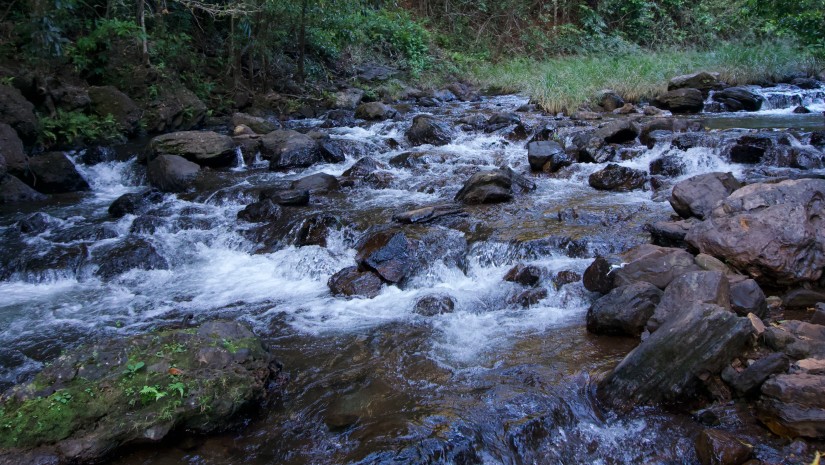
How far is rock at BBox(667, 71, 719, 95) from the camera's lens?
1436 cm

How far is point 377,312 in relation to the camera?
17.9 ft

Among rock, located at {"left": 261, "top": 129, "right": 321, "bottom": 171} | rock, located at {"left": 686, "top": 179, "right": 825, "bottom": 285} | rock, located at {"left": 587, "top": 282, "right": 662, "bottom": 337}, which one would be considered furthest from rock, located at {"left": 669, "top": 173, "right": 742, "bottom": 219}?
rock, located at {"left": 261, "top": 129, "right": 321, "bottom": 171}

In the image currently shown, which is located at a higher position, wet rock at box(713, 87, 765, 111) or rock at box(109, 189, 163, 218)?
wet rock at box(713, 87, 765, 111)

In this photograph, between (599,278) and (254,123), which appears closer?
(599,278)

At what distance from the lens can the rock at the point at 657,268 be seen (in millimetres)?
4965

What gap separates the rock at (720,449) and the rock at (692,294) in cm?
108

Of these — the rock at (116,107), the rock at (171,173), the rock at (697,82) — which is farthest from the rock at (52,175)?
the rock at (697,82)

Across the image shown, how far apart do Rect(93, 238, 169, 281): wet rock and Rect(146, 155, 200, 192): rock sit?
8.50 ft

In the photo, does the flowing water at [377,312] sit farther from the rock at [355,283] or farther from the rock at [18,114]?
the rock at [18,114]

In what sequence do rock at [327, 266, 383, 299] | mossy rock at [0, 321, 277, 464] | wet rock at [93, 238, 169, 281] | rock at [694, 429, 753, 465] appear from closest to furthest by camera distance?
rock at [694, 429, 753, 465] < mossy rock at [0, 321, 277, 464] < rock at [327, 266, 383, 299] < wet rock at [93, 238, 169, 281]

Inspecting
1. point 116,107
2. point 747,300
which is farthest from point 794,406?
point 116,107

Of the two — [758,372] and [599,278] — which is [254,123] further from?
[758,372]

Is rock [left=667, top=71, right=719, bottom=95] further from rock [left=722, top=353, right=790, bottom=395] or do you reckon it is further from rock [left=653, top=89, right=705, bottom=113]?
rock [left=722, top=353, right=790, bottom=395]

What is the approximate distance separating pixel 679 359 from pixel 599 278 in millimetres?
1752
